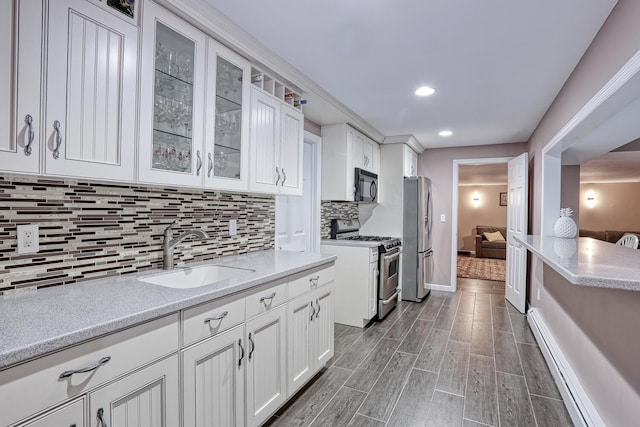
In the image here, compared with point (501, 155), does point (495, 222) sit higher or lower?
lower

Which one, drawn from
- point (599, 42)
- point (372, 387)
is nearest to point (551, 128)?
point (599, 42)

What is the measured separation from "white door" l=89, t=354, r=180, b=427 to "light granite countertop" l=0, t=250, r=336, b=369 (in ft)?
0.65

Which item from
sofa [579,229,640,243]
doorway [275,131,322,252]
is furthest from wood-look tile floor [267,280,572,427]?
sofa [579,229,640,243]

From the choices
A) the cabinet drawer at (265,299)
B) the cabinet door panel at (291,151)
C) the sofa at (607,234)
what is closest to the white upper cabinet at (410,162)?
the cabinet door panel at (291,151)

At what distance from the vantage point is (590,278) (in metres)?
1.17

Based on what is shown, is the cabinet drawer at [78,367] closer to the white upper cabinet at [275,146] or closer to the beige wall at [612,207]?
the white upper cabinet at [275,146]

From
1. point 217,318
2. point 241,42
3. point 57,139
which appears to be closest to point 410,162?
point 241,42

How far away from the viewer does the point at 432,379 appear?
2479mm

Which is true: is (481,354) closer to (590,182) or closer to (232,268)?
(232,268)

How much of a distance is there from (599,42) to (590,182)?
29.6ft

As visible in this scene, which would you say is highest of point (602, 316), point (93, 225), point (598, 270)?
point (93, 225)

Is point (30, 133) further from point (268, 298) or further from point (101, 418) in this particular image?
point (268, 298)

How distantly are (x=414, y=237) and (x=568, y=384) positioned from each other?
2549 millimetres

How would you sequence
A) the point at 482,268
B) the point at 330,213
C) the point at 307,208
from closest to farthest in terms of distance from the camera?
the point at 307,208, the point at 330,213, the point at 482,268
